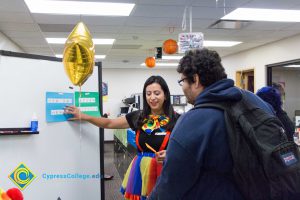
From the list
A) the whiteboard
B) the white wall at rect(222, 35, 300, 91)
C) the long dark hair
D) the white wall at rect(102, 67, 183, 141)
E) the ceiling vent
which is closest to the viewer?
the whiteboard

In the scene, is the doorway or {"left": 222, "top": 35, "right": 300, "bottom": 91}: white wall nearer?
{"left": 222, "top": 35, "right": 300, "bottom": 91}: white wall

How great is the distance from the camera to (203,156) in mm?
1022

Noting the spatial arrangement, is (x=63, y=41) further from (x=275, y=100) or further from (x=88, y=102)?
(x=275, y=100)

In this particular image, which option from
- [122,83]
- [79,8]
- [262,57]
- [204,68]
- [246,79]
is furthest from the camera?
[122,83]

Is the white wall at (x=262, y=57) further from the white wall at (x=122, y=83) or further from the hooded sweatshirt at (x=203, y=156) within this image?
the hooded sweatshirt at (x=203, y=156)

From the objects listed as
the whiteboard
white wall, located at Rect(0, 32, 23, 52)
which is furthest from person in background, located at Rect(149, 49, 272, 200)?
white wall, located at Rect(0, 32, 23, 52)

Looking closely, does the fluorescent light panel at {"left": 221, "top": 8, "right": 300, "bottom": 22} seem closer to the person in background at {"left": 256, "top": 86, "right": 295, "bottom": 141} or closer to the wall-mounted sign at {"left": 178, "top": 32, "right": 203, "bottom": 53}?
the wall-mounted sign at {"left": 178, "top": 32, "right": 203, "bottom": 53}

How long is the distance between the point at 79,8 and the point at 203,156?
3.40 m

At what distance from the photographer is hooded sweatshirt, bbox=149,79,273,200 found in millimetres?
1021

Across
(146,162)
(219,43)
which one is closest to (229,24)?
(219,43)

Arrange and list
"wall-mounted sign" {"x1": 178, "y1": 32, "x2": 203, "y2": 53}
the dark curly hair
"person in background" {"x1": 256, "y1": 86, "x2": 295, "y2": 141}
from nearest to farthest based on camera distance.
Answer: the dark curly hair, "person in background" {"x1": 256, "y1": 86, "x2": 295, "y2": 141}, "wall-mounted sign" {"x1": 178, "y1": 32, "x2": 203, "y2": 53}

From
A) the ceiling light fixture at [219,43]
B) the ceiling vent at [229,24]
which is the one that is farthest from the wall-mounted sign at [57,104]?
the ceiling light fixture at [219,43]

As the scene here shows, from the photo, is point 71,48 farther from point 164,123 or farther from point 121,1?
point 121,1

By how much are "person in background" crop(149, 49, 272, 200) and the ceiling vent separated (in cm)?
389
